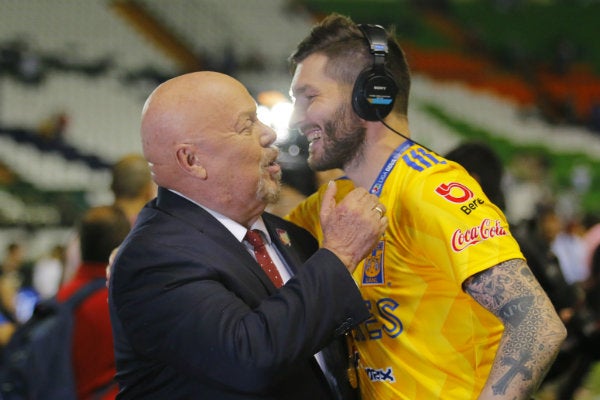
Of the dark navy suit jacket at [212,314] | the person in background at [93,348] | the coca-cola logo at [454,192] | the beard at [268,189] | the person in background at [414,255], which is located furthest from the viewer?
the person in background at [93,348]

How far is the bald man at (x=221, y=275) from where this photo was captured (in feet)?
5.90

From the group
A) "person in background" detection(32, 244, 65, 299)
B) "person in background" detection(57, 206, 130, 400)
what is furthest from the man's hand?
"person in background" detection(32, 244, 65, 299)

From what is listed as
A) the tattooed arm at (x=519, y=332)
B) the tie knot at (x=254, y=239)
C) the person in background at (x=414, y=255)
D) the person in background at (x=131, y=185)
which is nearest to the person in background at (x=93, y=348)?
the person in background at (x=131, y=185)

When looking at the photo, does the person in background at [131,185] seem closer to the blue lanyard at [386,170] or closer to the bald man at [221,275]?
the bald man at [221,275]

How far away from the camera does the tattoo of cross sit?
184 cm

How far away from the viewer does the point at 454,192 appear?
2.04m

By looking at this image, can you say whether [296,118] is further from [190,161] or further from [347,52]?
[190,161]

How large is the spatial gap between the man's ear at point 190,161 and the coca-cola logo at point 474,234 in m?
0.65

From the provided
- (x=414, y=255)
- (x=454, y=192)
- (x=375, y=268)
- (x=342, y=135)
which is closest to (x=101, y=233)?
(x=342, y=135)

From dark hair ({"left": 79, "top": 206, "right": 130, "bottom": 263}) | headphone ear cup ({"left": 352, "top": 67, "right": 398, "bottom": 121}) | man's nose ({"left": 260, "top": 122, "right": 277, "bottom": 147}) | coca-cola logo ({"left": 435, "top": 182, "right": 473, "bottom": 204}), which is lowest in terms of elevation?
dark hair ({"left": 79, "top": 206, "right": 130, "bottom": 263})

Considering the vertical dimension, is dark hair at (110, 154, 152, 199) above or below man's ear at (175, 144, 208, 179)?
below

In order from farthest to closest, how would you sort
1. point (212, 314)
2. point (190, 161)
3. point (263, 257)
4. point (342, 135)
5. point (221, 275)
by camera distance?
point (342, 135), point (263, 257), point (190, 161), point (221, 275), point (212, 314)

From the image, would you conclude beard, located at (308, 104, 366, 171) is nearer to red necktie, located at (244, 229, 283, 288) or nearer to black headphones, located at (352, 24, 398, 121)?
black headphones, located at (352, 24, 398, 121)

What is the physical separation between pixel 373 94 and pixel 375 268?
19.0 inches
